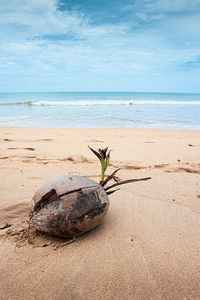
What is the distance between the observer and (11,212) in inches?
90.5

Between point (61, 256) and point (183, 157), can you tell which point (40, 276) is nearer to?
point (61, 256)

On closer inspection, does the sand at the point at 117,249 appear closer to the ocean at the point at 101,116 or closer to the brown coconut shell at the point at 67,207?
the brown coconut shell at the point at 67,207

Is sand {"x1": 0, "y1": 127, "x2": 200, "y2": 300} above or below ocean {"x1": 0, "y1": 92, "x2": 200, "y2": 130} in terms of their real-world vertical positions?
below

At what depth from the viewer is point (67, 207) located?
5.62 feet

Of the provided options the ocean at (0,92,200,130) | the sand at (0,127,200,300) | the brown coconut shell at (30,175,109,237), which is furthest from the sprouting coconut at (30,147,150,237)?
the ocean at (0,92,200,130)

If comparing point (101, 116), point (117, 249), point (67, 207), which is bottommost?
point (117, 249)

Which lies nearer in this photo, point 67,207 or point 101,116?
point 67,207

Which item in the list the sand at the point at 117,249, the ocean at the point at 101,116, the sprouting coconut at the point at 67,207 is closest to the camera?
the sand at the point at 117,249

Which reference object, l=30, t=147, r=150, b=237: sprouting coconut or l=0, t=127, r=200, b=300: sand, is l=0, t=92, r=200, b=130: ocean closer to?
l=0, t=127, r=200, b=300: sand

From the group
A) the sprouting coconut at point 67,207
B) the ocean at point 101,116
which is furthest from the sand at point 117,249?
the ocean at point 101,116

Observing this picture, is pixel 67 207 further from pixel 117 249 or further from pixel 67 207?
pixel 117 249

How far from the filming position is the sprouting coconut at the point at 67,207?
171 centimetres

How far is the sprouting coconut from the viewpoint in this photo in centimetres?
171

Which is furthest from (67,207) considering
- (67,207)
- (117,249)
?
(117,249)
